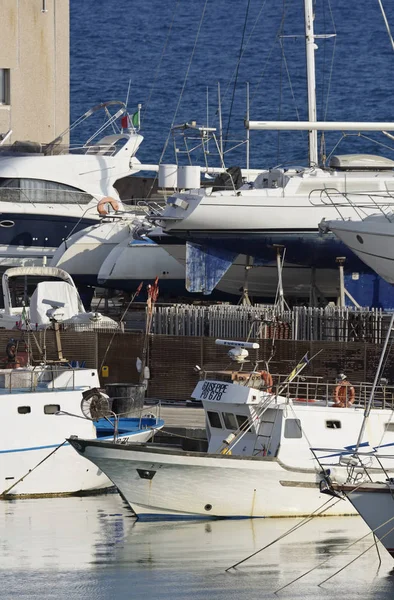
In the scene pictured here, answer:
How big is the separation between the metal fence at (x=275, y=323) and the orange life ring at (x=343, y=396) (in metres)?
4.73

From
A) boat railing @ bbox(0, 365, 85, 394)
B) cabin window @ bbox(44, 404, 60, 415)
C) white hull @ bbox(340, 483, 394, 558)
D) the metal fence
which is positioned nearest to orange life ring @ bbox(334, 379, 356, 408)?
white hull @ bbox(340, 483, 394, 558)

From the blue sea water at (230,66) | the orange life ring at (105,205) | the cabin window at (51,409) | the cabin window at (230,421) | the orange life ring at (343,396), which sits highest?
the orange life ring at (343,396)

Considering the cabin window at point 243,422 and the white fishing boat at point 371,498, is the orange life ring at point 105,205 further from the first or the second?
the white fishing boat at point 371,498

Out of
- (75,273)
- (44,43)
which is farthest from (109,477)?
(44,43)

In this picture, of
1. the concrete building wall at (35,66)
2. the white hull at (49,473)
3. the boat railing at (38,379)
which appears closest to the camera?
the white hull at (49,473)

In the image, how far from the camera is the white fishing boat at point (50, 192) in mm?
43688

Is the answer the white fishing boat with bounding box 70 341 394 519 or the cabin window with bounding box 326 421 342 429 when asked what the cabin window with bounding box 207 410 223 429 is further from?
the cabin window with bounding box 326 421 342 429

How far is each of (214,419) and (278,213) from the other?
35.2 feet

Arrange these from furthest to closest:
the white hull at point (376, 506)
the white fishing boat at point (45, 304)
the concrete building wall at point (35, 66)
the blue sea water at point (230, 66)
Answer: the blue sea water at point (230, 66) → the concrete building wall at point (35, 66) → the white fishing boat at point (45, 304) → the white hull at point (376, 506)

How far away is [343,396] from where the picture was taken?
27203 millimetres

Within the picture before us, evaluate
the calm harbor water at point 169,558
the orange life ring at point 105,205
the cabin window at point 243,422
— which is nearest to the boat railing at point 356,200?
the orange life ring at point 105,205

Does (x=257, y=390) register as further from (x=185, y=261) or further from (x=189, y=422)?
(x=185, y=261)

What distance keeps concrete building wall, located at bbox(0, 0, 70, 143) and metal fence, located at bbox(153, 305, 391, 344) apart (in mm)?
17152

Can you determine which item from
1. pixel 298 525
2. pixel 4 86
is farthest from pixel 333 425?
pixel 4 86
